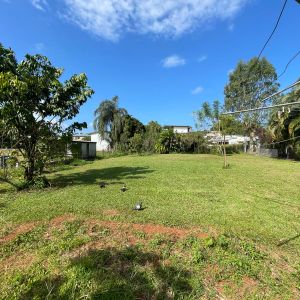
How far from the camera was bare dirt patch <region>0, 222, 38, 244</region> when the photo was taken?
13.1 feet

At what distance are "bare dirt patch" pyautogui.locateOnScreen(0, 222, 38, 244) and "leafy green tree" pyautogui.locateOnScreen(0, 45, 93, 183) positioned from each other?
3.92 metres

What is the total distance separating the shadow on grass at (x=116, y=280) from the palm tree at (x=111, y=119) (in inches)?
1075

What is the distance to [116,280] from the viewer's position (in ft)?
9.75

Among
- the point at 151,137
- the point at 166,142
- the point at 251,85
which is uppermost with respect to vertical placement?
the point at 251,85

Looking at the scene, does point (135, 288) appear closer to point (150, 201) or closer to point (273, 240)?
point (273, 240)

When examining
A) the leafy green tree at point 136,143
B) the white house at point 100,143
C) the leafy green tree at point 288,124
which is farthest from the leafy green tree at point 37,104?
the white house at point 100,143

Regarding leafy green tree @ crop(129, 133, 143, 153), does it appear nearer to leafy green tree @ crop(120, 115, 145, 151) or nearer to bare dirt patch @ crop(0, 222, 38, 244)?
leafy green tree @ crop(120, 115, 145, 151)

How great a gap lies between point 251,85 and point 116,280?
34.7 metres

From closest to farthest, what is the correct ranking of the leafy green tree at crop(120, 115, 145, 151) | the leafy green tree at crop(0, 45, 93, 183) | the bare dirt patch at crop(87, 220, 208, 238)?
the bare dirt patch at crop(87, 220, 208, 238), the leafy green tree at crop(0, 45, 93, 183), the leafy green tree at crop(120, 115, 145, 151)

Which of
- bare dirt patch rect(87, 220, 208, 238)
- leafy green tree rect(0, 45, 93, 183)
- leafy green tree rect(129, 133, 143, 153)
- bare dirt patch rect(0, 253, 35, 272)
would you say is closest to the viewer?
bare dirt patch rect(0, 253, 35, 272)

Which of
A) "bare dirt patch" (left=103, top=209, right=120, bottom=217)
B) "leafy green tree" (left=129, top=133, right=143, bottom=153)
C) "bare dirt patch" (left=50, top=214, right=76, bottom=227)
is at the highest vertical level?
"leafy green tree" (left=129, top=133, right=143, bottom=153)

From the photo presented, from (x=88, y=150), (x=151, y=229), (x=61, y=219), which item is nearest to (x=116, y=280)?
(x=151, y=229)

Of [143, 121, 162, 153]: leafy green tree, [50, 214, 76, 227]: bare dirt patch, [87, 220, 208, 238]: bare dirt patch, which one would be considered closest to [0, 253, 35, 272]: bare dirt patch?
[50, 214, 76, 227]: bare dirt patch

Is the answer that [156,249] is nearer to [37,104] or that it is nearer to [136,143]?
[37,104]
